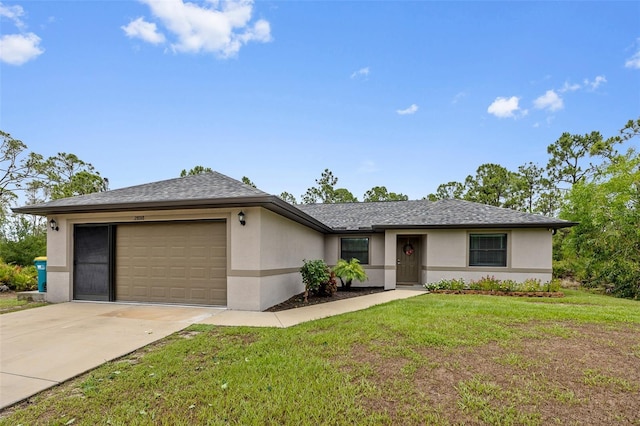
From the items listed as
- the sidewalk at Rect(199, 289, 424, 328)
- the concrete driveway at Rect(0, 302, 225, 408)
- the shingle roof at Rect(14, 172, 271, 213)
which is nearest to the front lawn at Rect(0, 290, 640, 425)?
the concrete driveway at Rect(0, 302, 225, 408)

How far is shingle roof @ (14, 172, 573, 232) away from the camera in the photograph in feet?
25.8

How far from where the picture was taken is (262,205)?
7.80 m

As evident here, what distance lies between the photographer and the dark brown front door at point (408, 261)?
14031 mm

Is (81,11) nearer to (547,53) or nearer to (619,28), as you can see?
(547,53)

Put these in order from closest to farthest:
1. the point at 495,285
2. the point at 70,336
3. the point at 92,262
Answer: the point at 70,336, the point at 92,262, the point at 495,285

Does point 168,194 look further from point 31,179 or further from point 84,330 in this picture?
point 31,179

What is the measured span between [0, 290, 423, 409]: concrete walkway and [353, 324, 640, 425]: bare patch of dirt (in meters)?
3.28

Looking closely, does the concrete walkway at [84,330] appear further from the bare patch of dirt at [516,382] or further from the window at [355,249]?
the window at [355,249]

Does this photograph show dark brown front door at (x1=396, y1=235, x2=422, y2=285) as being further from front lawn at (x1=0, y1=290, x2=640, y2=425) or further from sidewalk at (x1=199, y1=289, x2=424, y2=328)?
front lawn at (x1=0, y1=290, x2=640, y2=425)

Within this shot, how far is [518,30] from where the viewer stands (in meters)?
10.7

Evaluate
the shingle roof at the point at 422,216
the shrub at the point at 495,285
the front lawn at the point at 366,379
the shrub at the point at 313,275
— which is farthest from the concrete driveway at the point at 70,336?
the shrub at the point at 495,285

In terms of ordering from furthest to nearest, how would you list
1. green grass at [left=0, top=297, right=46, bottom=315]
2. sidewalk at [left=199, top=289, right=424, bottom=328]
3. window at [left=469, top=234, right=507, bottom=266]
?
window at [left=469, top=234, right=507, bottom=266] → green grass at [left=0, top=297, right=46, bottom=315] → sidewalk at [left=199, top=289, right=424, bottom=328]

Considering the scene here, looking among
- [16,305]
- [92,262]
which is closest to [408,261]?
[92,262]

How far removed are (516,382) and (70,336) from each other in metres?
6.94
